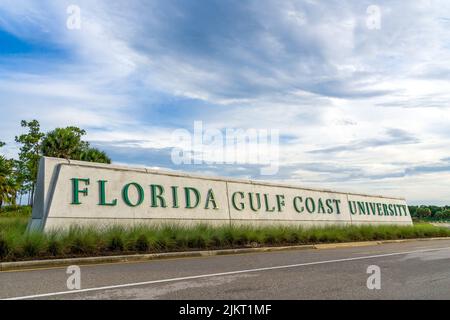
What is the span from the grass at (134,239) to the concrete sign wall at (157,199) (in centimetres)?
86

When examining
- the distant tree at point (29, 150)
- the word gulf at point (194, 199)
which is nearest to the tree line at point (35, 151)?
the distant tree at point (29, 150)

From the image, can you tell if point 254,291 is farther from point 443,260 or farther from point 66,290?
point 443,260

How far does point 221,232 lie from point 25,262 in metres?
6.94

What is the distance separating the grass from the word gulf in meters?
1.24

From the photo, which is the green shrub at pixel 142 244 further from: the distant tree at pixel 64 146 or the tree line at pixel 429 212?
the tree line at pixel 429 212

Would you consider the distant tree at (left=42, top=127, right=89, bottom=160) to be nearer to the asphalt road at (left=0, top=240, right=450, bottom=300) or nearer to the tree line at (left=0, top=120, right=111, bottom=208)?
the tree line at (left=0, top=120, right=111, bottom=208)

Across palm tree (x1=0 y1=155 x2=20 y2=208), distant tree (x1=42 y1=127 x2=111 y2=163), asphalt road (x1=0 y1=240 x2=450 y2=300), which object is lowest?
asphalt road (x1=0 y1=240 x2=450 y2=300)

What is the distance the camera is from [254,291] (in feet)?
24.8

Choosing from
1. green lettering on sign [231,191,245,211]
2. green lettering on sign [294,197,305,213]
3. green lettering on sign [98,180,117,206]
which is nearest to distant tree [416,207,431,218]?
green lettering on sign [294,197,305,213]

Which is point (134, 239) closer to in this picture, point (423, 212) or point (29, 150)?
point (29, 150)

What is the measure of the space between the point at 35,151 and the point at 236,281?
49.9 m

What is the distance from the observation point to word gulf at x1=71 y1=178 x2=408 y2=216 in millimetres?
15234

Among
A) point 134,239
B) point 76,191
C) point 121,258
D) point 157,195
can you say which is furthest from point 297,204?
point 121,258

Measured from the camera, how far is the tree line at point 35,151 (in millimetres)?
50406
